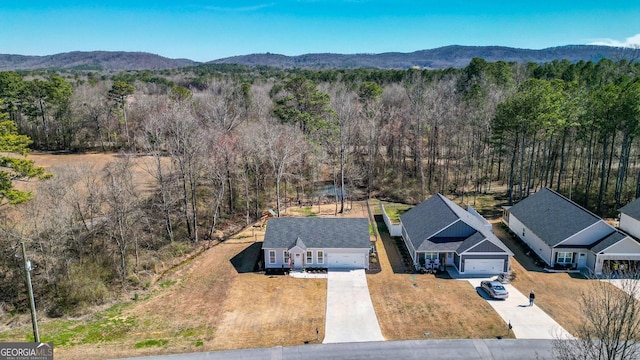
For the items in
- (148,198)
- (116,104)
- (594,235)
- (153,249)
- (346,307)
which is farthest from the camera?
(116,104)

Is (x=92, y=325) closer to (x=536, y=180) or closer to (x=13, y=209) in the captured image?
(x=13, y=209)

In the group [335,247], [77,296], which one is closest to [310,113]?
[335,247]

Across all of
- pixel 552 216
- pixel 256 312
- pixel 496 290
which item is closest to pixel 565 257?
pixel 552 216

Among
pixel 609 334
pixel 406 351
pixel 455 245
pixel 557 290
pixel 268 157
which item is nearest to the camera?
pixel 609 334

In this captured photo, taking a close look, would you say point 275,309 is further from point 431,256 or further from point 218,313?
point 431,256

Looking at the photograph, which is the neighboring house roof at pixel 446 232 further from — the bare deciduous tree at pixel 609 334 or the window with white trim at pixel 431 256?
the bare deciduous tree at pixel 609 334

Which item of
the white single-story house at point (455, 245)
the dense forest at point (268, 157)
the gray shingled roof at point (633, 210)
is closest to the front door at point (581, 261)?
the white single-story house at point (455, 245)

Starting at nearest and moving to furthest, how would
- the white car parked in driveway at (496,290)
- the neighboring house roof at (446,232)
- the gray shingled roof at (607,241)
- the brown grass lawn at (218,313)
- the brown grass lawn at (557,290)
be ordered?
the brown grass lawn at (218,313)
the brown grass lawn at (557,290)
the white car parked in driveway at (496,290)
the gray shingled roof at (607,241)
the neighboring house roof at (446,232)
